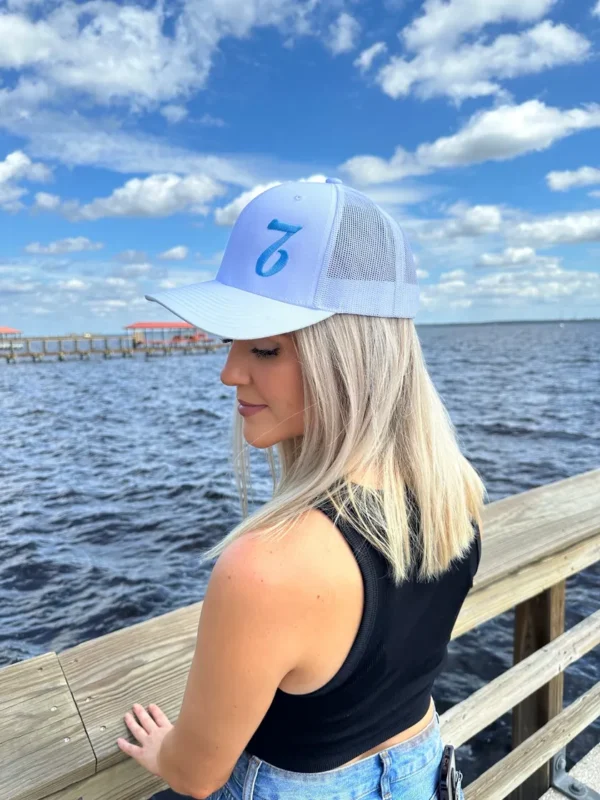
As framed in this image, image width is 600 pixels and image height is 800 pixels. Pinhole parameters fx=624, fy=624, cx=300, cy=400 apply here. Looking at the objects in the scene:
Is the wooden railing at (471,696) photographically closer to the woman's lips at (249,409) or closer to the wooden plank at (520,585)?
the wooden plank at (520,585)

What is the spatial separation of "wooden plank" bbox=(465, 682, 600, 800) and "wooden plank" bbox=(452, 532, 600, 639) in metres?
0.48

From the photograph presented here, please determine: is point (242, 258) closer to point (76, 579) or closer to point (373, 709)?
point (373, 709)

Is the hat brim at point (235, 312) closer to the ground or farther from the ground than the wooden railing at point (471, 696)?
farther from the ground

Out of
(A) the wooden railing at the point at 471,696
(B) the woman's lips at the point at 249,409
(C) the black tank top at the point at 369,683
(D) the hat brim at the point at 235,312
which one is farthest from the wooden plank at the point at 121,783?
(D) the hat brim at the point at 235,312

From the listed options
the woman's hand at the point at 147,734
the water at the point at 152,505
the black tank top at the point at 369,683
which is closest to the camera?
the black tank top at the point at 369,683

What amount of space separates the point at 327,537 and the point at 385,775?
23.8 inches

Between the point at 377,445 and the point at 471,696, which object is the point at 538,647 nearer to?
the point at 471,696

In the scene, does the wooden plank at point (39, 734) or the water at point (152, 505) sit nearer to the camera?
the wooden plank at point (39, 734)

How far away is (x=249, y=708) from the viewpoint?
1.01 m

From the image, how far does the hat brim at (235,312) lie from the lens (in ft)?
3.85

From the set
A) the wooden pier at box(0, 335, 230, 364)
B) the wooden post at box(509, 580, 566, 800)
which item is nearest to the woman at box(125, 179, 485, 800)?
the wooden post at box(509, 580, 566, 800)

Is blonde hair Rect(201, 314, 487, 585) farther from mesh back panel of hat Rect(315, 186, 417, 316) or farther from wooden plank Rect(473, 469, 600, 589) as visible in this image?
wooden plank Rect(473, 469, 600, 589)

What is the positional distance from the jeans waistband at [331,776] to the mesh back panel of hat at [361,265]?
881 millimetres

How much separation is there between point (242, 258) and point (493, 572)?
1.39 metres
